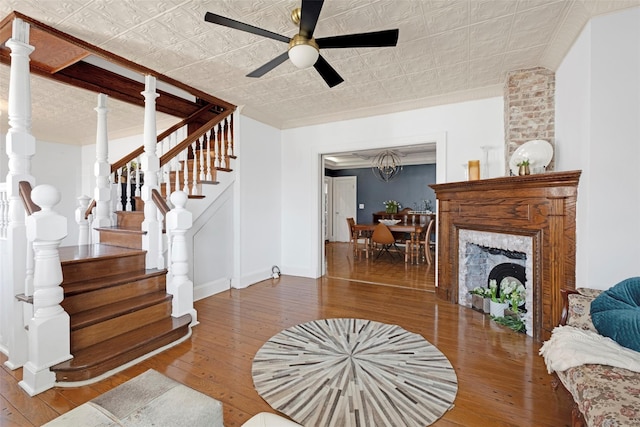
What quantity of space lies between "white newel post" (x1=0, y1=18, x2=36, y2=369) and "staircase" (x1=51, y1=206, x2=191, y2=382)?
27 centimetres

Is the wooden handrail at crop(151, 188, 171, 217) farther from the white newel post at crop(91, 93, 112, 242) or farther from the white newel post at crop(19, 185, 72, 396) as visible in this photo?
the white newel post at crop(91, 93, 112, 242)

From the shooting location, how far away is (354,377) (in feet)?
6.52

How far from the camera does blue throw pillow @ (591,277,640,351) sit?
4.73 ft

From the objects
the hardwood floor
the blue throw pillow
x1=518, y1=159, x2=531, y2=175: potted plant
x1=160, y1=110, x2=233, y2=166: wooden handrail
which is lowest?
the hardwood floor

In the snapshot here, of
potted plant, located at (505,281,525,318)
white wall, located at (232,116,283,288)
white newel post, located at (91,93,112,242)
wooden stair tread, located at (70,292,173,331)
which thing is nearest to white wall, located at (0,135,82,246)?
white newel post, located at (91,93,112,242)

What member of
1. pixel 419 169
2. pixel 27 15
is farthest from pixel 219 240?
pixel 419 169

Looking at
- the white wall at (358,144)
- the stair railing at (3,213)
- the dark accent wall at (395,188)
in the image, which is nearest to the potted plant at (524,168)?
the white wall at (358,144)

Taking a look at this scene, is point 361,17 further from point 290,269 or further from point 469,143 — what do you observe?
point 290,269

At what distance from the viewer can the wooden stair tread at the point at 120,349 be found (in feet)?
6.34

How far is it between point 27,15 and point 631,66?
4.29m

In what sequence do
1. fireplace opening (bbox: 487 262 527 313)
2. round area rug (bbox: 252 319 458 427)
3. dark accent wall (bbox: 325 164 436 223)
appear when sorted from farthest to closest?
dark accent wall (bbox: 325 164 436 223) < fireplace opening (bbox: 487 262 527 313) < round area rug (bbox: 252 319 458 427)

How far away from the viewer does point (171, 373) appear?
207 cm

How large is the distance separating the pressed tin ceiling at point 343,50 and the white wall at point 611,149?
0.77 feet

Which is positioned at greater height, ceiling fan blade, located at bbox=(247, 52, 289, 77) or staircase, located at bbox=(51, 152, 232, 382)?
ceiling fan blade, located at bbox=(247, 52, 289, 77)
